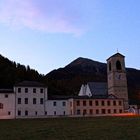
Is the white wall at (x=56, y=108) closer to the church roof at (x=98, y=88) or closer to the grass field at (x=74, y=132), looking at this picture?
the church roof at (x=98, y=88)

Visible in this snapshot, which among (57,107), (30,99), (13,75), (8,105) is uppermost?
(13,75)

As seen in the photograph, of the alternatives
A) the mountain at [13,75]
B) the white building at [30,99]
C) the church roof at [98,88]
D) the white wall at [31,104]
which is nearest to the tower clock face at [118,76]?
the church roof at [98,88]

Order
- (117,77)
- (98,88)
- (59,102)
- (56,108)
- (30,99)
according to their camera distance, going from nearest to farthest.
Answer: (30,99)
(56,108)
(59,102)
(117,77)
(98,88)

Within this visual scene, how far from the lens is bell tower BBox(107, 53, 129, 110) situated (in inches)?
3346

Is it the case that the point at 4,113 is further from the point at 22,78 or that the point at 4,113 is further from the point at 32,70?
the point at 32,70

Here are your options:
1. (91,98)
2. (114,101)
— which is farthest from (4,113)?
(114,101)

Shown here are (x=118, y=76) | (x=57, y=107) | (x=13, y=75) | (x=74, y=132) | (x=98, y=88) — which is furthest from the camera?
(x=13, y=75)

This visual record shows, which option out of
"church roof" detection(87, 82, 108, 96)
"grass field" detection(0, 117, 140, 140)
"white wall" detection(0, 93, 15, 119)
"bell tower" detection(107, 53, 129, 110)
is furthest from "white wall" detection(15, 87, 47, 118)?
"grass field" detection(0, 117, 140, 140)

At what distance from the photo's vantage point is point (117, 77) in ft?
285

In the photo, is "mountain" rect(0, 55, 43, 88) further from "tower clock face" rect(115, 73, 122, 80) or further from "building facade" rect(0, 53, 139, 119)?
"tower clock face" rect(115, 73, 122, 80)

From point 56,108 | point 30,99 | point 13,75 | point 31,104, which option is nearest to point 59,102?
point 56,108

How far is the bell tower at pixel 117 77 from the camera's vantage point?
85.0 metres

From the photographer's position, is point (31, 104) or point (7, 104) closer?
point (7, 104)

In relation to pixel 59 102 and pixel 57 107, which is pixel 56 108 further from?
pixel 59 102
